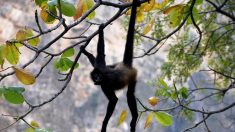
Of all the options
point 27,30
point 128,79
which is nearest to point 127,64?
point 128,79

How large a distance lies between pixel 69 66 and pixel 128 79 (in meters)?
0.44

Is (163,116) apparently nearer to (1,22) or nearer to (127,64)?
(127,64)

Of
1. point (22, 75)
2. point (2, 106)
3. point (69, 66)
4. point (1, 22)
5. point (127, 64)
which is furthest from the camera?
point (1, 22)

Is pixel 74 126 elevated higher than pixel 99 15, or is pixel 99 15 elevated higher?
pixel 99 15

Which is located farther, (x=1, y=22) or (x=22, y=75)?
(x=1, y=22)

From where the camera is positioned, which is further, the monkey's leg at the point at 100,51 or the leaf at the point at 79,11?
the monkey's leg at the point at 100,51

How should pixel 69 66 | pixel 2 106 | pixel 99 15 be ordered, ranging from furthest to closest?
pixel 99 15, pixel 2 106, pixel 69 66

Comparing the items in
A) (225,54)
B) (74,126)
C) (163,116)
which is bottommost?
(74,126)

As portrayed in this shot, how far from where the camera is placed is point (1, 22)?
998 cm

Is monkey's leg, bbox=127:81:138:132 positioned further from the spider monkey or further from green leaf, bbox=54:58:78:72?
green leaf, bbox=54:58:78:72

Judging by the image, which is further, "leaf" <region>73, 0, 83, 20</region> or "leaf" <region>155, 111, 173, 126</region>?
"leaf" <region>155, 111, 173, 126</region>

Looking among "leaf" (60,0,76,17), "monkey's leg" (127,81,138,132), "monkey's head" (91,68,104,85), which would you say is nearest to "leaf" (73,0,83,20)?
"leaf" (60,0,76,17)

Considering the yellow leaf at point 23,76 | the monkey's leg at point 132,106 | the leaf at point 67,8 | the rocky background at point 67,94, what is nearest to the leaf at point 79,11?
the leaf at point 67,8

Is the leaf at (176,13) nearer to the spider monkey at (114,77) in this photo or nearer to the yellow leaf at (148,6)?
the yellow leaf at (148,6)
